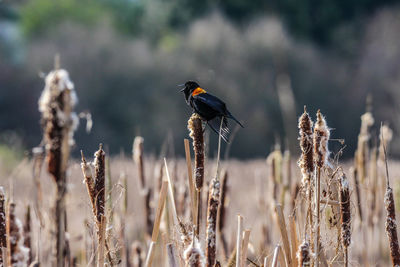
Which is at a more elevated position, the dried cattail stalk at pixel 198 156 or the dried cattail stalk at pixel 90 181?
the dried cattail stalk at pixel 198 156

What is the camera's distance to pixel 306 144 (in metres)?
1.62

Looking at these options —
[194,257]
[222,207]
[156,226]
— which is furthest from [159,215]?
[222,207]

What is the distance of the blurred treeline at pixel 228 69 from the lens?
1855 centimetres

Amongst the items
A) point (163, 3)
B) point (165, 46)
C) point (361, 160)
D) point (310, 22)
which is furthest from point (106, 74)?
point (361, 160)

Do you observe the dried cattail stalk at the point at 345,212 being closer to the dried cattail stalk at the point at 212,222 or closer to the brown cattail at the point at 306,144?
the brown cattail at the point at 306,144

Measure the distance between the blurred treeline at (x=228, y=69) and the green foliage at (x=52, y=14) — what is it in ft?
3.69

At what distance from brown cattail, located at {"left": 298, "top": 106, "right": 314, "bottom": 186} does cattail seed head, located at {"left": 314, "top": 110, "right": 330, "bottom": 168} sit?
0.06 feet

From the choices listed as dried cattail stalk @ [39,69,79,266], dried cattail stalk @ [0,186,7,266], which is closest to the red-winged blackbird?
dried cattail stalk @ [0,186,7,266]

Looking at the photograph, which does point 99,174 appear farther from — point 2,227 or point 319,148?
point 319,148

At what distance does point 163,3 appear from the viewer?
2577cm

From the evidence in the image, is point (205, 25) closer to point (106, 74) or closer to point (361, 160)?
point (106, 74)

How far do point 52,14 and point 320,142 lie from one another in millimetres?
26395

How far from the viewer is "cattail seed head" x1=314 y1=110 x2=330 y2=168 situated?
162 cm

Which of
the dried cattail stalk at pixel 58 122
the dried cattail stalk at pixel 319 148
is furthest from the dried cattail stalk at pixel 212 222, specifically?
the dried cattail stalk at pixel 58 122
